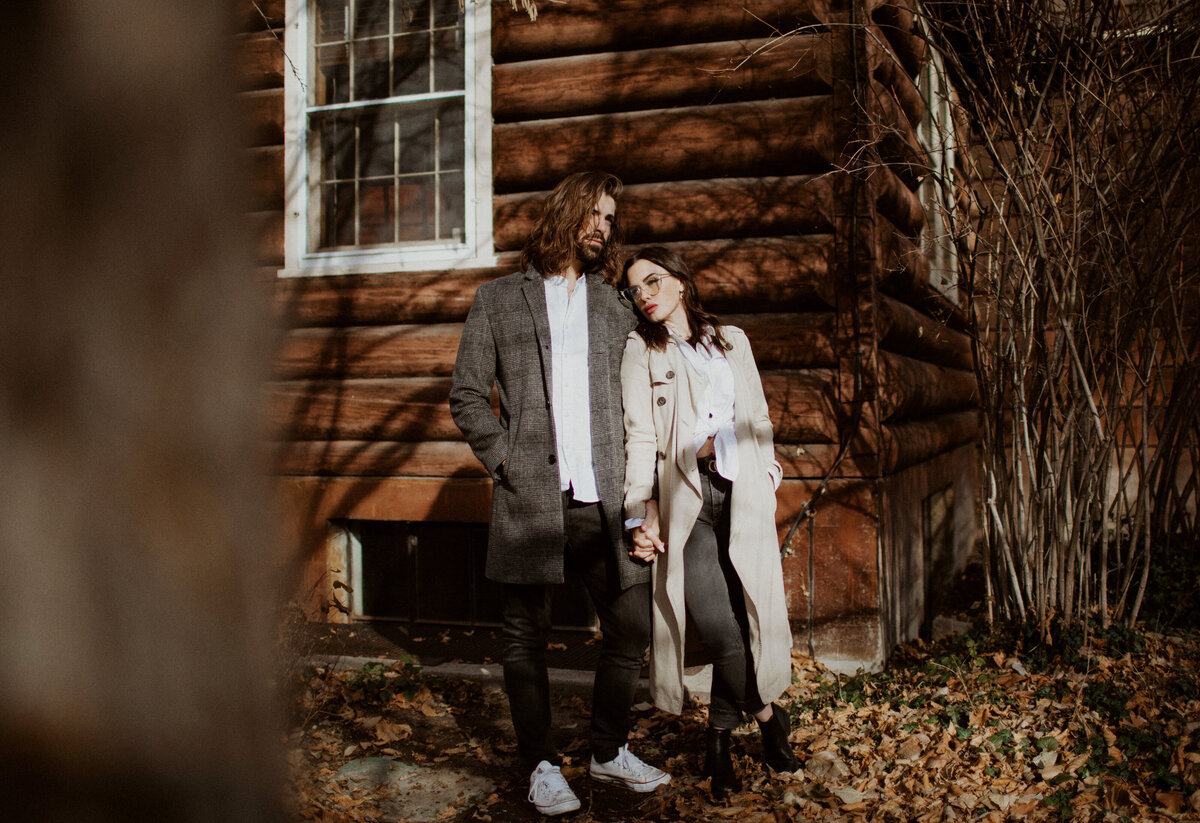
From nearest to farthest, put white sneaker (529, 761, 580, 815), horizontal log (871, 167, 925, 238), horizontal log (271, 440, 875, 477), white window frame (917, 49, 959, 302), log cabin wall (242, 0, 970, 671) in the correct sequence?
white sneaker (529, 761, 580, 815), white window frame (917, 49, 959, 302), log cabin wall (242, 0, 970, 671), horizontal log (871, 167, 925, 238), horizontal log (271, 440, 875, 477)

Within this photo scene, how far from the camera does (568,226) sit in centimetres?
326

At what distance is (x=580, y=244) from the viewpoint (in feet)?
10.8

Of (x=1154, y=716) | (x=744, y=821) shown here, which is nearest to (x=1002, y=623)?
(x=1154, y=716)

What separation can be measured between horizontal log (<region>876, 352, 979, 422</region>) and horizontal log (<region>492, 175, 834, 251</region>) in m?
0.85

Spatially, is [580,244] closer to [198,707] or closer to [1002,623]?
[198,707]

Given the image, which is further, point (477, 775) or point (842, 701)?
point (842, 701)

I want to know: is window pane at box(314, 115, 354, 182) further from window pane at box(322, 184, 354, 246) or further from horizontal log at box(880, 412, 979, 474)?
horizontal log at box(880, 412, 979, 474)

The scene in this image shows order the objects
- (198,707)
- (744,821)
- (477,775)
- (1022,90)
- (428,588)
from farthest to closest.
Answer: (428,588)
(1022,90)
(477,775)
(744,821)
(198,707)

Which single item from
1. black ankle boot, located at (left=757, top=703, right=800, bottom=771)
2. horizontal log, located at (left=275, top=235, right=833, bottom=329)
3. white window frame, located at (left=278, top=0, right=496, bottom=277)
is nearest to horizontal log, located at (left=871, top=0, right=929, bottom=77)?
horizontal log, located at (left=275, top=235, right=833, bottom=329)

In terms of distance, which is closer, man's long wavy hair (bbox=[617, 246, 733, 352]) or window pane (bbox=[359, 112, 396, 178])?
man's long wavy hair (bbox=[617, 246, 733, 352])

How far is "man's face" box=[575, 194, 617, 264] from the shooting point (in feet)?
10.7

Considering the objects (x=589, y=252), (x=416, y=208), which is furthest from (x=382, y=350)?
(x=589, y=252)

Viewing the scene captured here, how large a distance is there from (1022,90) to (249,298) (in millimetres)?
4624

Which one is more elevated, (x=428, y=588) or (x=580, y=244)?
(x=580, y=244)
